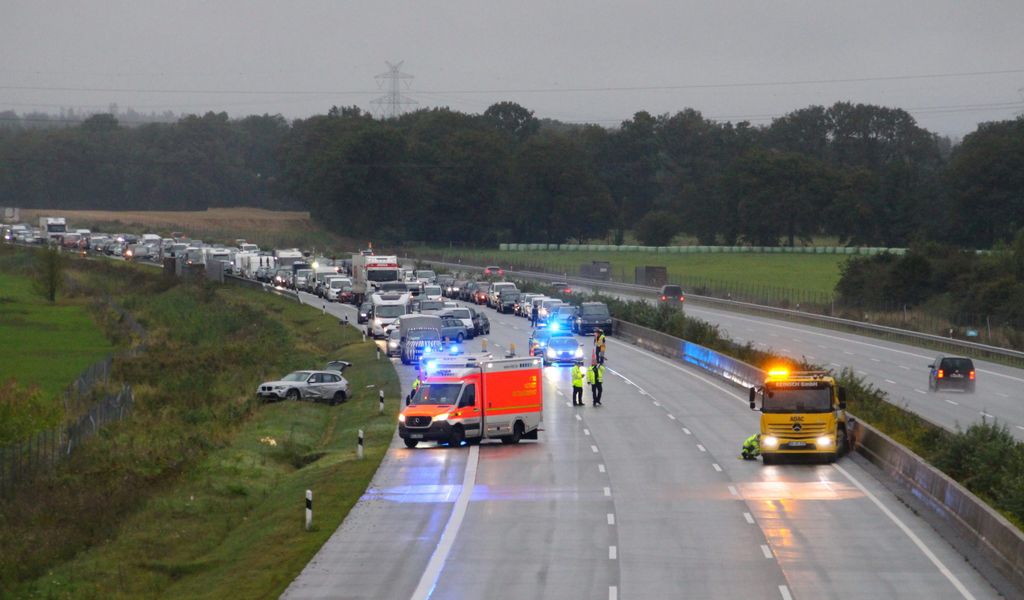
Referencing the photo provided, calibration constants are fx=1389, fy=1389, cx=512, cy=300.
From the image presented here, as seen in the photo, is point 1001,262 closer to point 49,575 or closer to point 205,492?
point 205,492

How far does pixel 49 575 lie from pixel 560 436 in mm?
17556

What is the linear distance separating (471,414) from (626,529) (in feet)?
40.7

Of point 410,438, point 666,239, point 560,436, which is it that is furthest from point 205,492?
point 666,239

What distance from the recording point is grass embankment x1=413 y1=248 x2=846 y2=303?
117625mm

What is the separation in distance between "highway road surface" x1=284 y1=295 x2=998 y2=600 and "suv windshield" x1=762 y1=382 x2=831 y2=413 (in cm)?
149

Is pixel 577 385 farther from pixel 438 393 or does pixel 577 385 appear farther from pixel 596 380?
pixel 438 393

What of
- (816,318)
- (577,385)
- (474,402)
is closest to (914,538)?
(474,402)

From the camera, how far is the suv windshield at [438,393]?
3862 cm

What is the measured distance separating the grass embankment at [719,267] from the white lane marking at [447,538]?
232 ft

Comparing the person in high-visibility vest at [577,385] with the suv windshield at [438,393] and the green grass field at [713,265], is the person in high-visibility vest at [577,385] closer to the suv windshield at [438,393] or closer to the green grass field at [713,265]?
the suv windshield at [438,393]

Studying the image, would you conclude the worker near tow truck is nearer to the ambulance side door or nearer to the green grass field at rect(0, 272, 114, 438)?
the ambulance side door

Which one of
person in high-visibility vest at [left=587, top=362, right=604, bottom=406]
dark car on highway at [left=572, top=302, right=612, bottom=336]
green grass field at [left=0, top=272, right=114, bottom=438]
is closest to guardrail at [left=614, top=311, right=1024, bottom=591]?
person in high-visibility vest at [left=587, top=362, right=604, bottom=406]

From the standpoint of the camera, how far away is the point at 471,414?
128 ft

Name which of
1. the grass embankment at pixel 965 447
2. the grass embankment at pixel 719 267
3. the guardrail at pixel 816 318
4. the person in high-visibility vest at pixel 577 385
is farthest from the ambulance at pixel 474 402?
the grass embankment at pixel 719 267
